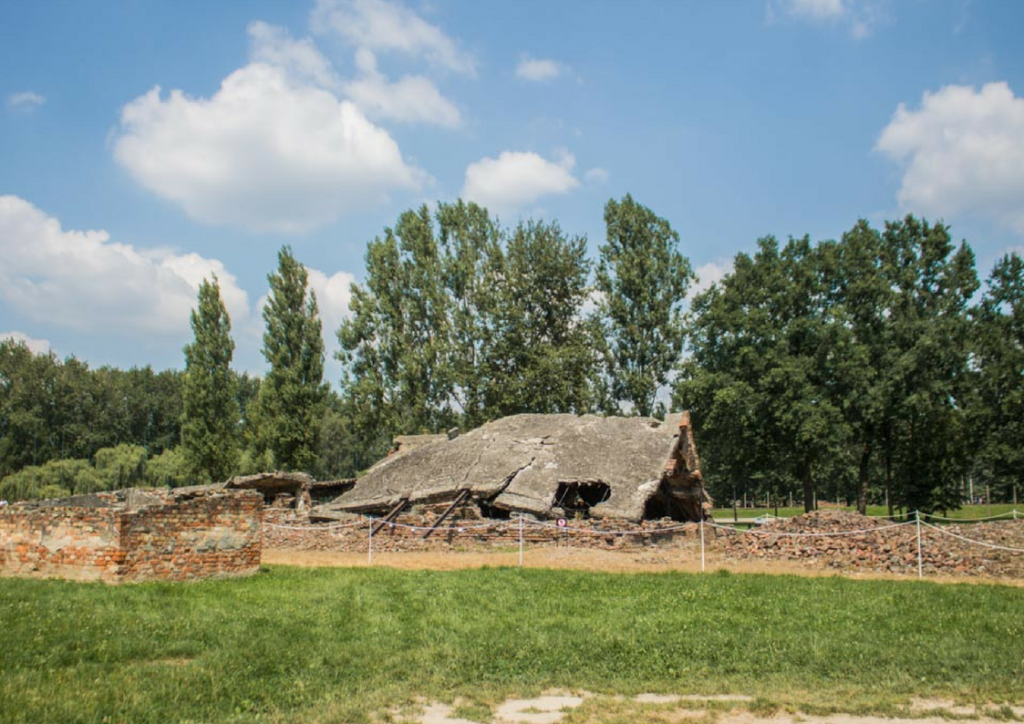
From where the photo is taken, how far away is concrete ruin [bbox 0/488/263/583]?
12930 mm

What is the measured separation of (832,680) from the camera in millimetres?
7879

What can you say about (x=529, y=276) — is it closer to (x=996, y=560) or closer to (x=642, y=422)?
(x=642, y=422)

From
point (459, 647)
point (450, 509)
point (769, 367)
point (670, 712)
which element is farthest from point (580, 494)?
point (670, 712)

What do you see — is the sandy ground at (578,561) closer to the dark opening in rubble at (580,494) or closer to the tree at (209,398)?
the dark opening in rubble at (580,494)

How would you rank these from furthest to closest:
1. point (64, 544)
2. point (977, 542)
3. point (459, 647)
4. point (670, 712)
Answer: point (977, 542) < point (64, 544) < point (459, 647) < point (670, 712)

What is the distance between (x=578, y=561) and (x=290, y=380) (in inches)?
1041

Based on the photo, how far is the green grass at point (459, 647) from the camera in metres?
7.09

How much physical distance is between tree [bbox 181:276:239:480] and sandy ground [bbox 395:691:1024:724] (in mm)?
38806

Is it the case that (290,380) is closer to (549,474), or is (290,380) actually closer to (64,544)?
(549,474)

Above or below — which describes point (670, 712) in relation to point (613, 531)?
below

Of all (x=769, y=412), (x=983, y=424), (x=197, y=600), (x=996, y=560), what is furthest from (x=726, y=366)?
(x=197, y=600)

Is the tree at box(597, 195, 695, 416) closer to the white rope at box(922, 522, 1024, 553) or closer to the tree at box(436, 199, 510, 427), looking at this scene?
the tree at box(436, 199, 510, 427)

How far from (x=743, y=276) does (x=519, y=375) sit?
1233cm

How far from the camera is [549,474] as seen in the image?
84.9ft
